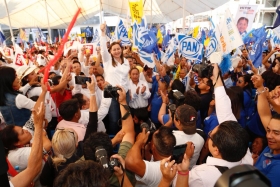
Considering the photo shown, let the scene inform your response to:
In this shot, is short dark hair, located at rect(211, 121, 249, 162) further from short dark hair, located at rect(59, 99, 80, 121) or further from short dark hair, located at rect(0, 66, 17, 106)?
short dark hair, located at rect(0, 66, 17, 106)

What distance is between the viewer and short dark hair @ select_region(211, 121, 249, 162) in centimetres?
140

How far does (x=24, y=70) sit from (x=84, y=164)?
2.60 meters

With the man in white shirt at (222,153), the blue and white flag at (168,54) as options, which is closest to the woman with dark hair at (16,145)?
the man in white shirt at (222,153)

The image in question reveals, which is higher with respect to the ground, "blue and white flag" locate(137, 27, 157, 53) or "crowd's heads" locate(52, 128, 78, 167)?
"blue and white flag" locate(137, 27, 157, 53)

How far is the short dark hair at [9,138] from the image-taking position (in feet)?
5.91

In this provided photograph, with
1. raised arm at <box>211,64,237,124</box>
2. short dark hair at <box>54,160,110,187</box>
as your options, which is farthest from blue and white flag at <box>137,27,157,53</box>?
short dark hair at <box>54,160,110,187</box>

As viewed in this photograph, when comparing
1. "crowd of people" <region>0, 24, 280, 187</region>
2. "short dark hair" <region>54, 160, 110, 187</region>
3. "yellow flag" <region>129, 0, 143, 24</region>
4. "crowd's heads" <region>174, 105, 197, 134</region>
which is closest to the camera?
"short dark hair" <region>54, 160, 110, 187</region>

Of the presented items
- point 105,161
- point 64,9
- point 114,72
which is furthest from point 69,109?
point 64,9

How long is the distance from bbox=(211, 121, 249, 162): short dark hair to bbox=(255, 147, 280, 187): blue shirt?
22 cm

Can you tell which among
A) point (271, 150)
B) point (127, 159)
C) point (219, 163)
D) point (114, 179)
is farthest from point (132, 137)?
point (271, 150)

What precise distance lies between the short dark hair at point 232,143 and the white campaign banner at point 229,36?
208cm

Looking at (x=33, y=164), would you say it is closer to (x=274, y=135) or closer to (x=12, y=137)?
(x=12, y=137)

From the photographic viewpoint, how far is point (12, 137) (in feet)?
5.96

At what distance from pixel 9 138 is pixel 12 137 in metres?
0.02
